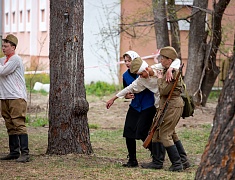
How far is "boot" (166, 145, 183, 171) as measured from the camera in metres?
8.67

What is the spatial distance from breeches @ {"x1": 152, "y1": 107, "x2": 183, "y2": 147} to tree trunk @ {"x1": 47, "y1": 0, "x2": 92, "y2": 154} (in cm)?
136

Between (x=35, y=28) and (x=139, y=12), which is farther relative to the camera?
(x=35, y=28)

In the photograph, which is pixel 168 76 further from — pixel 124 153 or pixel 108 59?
pixel 108 59

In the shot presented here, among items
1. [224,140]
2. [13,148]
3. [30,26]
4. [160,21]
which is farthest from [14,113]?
[30,26]

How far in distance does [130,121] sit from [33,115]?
7.37m

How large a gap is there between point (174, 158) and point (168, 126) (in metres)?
0.43

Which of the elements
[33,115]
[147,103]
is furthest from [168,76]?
[33,115]

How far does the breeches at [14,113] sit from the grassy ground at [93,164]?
1.54 ft

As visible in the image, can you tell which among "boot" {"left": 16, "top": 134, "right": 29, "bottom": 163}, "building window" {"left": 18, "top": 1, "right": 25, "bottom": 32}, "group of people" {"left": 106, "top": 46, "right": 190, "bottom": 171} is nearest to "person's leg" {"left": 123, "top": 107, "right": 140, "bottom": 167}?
"group of people" {"left": 106, "top": 46, "right": 190, "bottom": 171}

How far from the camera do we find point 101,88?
22828 millimetres

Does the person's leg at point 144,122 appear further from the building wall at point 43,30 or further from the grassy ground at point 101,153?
the building wall at point 43,30

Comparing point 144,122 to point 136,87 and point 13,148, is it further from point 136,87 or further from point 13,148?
point 13,148

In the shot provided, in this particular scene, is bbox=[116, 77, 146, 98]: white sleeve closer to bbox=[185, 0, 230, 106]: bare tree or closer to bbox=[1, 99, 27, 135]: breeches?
bbox=[1, 99, 27, 135]: breeches

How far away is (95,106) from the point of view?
59.7 feet
